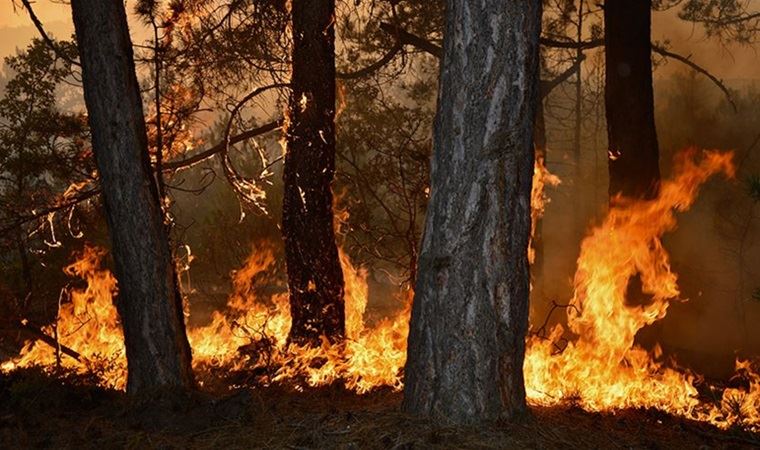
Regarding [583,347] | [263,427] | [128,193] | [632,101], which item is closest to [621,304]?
[583,347]

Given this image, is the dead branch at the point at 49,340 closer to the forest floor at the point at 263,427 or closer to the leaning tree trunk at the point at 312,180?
the forest floor at the point at 263,427

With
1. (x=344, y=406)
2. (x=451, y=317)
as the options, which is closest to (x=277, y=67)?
(x=344, y=406)

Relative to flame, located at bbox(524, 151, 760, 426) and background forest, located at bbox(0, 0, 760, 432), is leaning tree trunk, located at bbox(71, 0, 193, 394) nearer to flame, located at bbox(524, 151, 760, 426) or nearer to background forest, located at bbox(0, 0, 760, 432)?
background forest, located at bbox(0, 0, 760, 432)

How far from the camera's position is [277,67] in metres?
9.03

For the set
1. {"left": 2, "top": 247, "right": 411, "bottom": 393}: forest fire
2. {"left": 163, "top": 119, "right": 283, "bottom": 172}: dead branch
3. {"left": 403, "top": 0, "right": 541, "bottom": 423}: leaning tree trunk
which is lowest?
{"left": 2, "top": 247, "right": 411, "bottom": 393}: forest fire

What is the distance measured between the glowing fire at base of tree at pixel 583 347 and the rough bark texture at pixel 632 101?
1.07 ft

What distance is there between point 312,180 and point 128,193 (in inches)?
122

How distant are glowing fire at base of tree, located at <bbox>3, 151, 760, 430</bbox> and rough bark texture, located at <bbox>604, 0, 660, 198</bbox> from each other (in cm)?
33

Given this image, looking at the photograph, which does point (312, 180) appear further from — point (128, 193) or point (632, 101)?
point (632, 101)

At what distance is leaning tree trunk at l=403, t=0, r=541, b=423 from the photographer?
4.31 m

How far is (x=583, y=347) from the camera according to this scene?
768 cm

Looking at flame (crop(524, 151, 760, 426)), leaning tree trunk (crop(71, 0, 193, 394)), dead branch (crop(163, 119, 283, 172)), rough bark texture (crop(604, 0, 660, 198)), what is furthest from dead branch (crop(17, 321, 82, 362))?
rough bark texture (crop(604, 0, 660, 198))

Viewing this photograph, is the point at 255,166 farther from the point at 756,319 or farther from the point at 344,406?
the point at 756,319

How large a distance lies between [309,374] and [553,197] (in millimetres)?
31517
